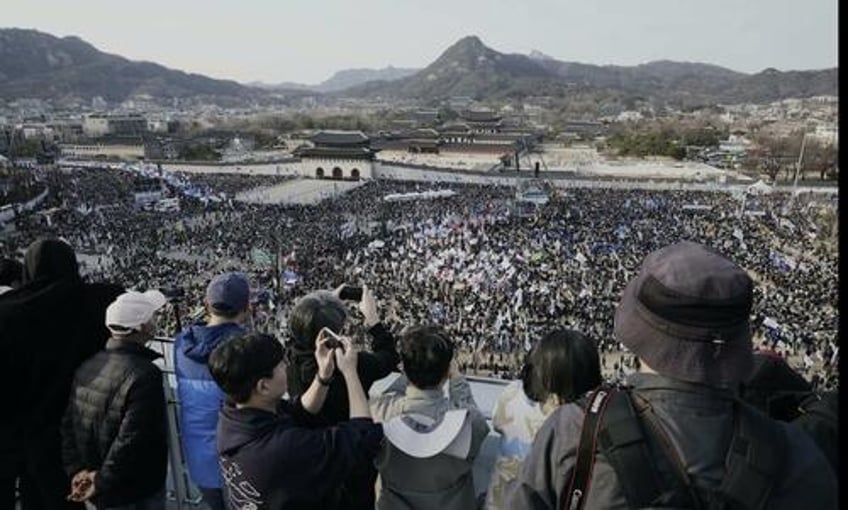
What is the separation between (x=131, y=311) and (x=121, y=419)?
0.30 meters

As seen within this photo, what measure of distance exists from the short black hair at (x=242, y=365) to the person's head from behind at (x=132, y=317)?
1.68 feet

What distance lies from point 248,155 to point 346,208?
23.5 meters

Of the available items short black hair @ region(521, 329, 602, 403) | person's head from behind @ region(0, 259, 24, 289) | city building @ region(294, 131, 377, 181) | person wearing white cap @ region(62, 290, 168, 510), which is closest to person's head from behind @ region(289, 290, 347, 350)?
person wearing white cap @ region(62, 290, 168, 510)

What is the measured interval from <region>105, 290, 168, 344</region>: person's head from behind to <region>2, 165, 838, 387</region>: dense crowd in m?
4.45

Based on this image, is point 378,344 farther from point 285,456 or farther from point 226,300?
point 285,456

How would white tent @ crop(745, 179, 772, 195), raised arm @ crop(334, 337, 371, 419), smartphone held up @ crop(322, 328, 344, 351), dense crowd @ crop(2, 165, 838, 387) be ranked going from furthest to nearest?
white tent @ crop(745, 179, 772, 195)
dense crowd @ crop(2, 165, 838, 387)
smartphone held up @ crop(322, 328, 344, 351)
raised arm @ crop(334, 337, 371, 419)

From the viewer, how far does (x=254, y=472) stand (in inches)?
55.1

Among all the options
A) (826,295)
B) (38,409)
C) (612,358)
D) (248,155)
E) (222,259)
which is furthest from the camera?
(248,155)

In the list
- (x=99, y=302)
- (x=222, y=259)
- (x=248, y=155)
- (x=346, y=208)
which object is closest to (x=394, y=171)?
(x=346, y=208)

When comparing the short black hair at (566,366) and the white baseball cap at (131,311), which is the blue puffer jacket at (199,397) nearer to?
the white baseball cap at (131,311)

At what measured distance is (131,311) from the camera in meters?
1.87

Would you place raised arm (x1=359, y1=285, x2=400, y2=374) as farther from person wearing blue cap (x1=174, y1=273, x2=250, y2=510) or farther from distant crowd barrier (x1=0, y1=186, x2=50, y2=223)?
distant crowd barrier (x1=0, y1=186, x2=50, y2=223)

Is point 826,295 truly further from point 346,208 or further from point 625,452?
point 346,208

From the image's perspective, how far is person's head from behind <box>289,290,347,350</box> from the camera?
1766mm
